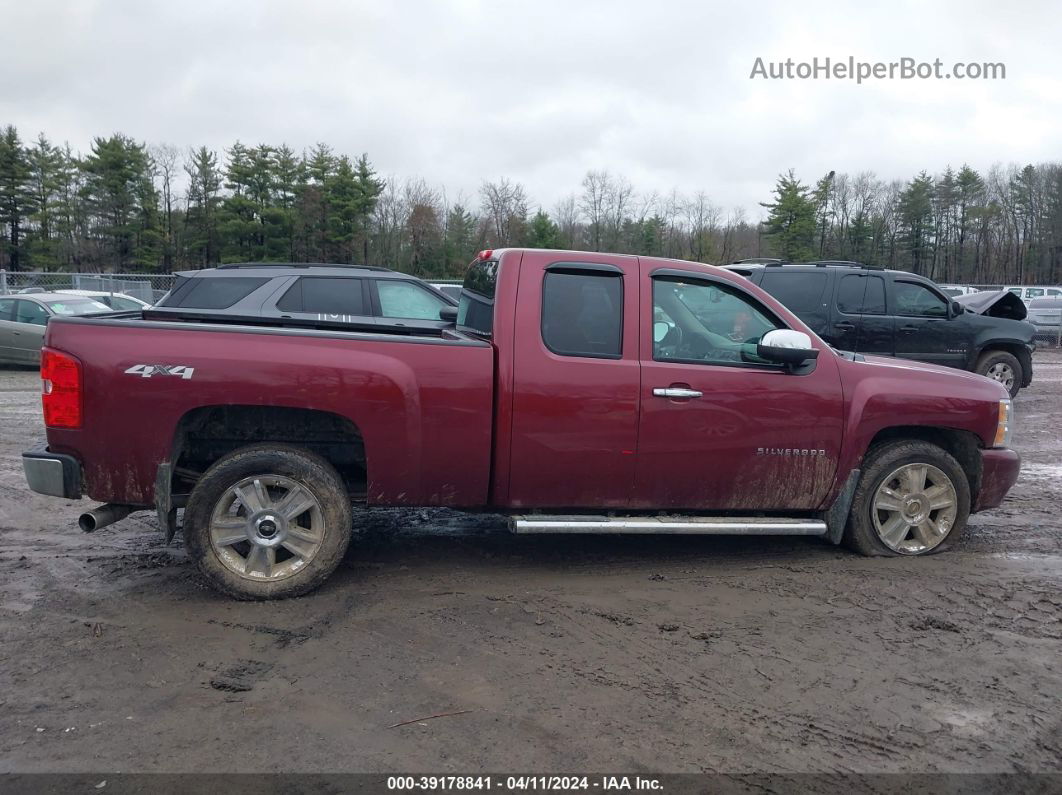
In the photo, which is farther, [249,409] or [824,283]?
[824,283]

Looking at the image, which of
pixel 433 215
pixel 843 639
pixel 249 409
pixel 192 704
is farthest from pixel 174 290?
pixel 433 215

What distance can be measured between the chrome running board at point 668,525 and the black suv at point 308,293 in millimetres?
4950

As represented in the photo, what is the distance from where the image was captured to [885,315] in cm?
1189

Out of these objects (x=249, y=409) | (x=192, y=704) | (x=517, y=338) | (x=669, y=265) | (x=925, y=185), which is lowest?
(x=192, y=704)

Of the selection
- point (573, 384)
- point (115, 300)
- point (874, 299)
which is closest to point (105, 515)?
point (573, 384)

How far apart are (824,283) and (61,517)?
9.85 m

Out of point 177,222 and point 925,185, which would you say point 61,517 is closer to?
point 177,222

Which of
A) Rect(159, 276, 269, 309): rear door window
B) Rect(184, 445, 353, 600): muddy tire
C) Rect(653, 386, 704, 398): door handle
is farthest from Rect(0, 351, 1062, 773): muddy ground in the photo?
Rect(159, 276, 269, 309): rear door window

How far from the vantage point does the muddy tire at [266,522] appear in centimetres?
451

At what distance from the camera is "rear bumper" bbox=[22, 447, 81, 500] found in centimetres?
439

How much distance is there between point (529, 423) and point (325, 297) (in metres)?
6.29

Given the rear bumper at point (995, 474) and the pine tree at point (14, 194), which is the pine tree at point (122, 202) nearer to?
the pine tree at point (14, 194)

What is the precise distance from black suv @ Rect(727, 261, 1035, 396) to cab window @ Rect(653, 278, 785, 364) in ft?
22.7

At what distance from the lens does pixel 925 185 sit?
60.2 metres
